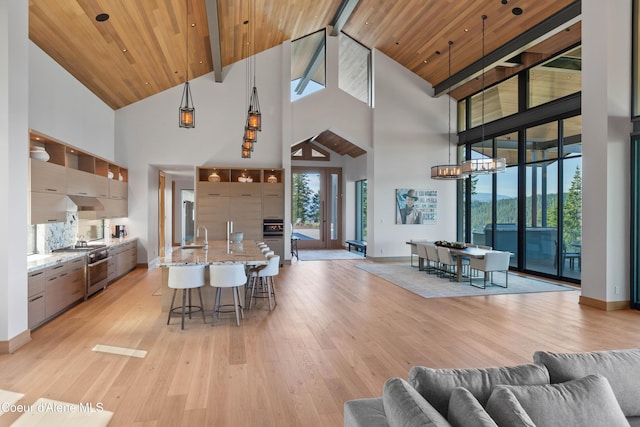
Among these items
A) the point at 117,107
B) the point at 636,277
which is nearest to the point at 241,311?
the point at 636,277

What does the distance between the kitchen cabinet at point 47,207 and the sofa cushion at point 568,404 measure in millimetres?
5458

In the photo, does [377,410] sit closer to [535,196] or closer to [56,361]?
[56,361]

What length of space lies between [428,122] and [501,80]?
2.36m

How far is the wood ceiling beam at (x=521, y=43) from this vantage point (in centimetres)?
673

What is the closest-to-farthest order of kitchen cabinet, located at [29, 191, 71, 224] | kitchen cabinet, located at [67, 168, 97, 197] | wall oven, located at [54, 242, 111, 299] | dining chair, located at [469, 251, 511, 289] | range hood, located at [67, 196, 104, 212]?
1. kitchen cabinet, located at [29, 191, 71, 224]
2. kitchen cabinet, located at [67, 168, 97, 197]
3. wall oven, located at [54, 242, 111, 299]
4. range hood, located at [67, 196, 104, 212]
5. dining chair, located at [469, 251, 511, 289]

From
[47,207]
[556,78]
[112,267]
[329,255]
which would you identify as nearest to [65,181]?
[47,207]

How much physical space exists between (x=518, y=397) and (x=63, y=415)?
2898 mm

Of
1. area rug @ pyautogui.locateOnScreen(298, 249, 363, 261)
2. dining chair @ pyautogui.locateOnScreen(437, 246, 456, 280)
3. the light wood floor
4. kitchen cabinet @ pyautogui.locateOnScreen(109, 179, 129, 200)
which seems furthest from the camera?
area rug @ pyautogui.locateOnScreen(298, 249, 363, 261)

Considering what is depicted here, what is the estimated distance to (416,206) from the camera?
11266 mm

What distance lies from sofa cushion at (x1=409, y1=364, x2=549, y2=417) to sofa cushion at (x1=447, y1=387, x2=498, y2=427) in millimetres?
120

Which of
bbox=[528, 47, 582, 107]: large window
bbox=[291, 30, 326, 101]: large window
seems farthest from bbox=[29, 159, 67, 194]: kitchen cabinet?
bbox=[528, 47, 582, 107]: large window

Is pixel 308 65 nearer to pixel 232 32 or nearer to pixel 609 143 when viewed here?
pixel 232 32

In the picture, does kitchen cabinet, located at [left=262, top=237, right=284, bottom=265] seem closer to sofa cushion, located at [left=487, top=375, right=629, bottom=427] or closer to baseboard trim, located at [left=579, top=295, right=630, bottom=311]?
baseboard trim, located at [left=579, top=295, right=630, bottom=311]

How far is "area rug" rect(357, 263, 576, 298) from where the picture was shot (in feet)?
22.3
